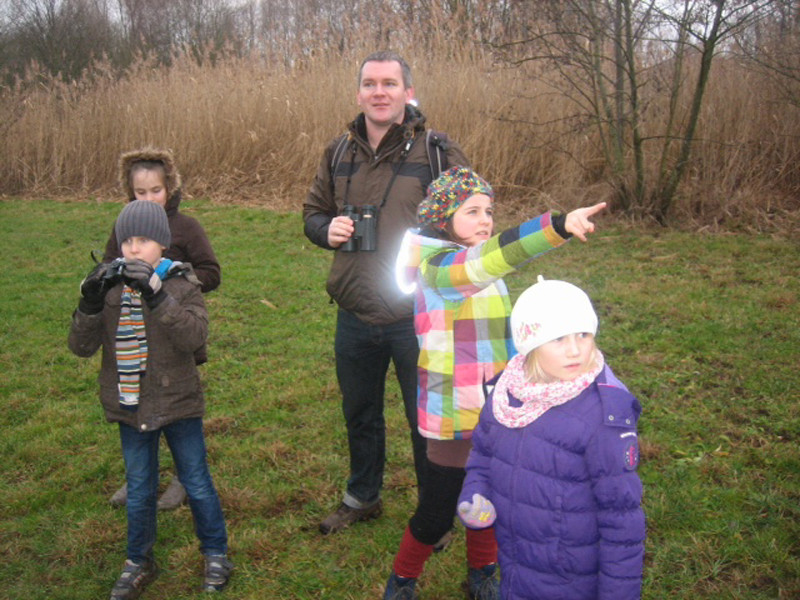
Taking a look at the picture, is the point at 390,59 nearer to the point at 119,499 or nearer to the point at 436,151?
the point at 436,151

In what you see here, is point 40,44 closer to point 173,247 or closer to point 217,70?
point 217,70

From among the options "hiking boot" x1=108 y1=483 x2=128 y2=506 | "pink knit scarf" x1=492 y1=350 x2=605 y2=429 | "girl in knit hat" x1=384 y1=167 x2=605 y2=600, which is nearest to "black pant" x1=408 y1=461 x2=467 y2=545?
"girl in knit hat" x1=384 y1=167 x2=605 y2=600

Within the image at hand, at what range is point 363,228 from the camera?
2873mm

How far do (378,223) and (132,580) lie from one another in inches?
64.5

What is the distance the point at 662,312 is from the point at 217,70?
9.23 meters

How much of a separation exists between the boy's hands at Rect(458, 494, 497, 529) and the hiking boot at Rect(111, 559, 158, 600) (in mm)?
1491

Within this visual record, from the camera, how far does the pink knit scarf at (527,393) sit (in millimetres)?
1910

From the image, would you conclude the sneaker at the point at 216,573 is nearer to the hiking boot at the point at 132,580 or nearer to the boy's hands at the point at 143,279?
the hiking boot at the point at 132,580

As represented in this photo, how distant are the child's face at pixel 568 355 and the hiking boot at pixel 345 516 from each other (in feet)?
5.45

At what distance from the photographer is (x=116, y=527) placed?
3.37m

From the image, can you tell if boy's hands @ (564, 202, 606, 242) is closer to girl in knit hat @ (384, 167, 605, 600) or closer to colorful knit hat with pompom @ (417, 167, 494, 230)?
girl in knit hat @ (384, 167, 605, 600)

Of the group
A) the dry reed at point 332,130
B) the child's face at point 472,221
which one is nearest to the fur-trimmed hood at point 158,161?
the child's face at point 472,221

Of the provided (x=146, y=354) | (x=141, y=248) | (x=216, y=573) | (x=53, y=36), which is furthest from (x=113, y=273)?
(x=53, y=36)

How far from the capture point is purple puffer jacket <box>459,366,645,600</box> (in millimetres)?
1821
